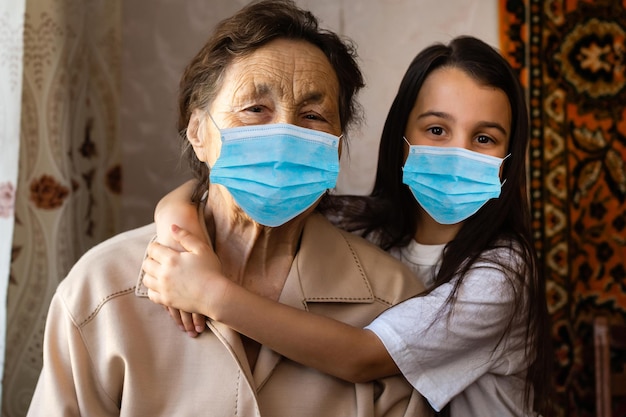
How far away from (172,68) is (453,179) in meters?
1.60

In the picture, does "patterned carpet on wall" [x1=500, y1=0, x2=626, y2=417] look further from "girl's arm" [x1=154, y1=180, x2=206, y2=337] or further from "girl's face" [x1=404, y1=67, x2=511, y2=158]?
"girl's arm" [x1=154, y1=180, x2=206, y2=337]

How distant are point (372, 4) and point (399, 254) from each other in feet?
4.31

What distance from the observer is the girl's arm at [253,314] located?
1667 mm

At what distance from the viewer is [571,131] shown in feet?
10.1

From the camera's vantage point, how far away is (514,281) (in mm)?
2004

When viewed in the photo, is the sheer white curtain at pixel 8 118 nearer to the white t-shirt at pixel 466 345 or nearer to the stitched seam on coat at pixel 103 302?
the stitched seam on coat at pixel 103 302

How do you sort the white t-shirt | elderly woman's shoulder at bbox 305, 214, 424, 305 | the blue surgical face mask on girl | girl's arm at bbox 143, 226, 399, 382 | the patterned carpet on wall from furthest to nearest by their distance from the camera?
the patterned carpet on wall, the blue surgical face mask on girl, elderly woman's shoulder at bbox 305, 214, 424, 305, the white t-shirt, girl's arm at bbox 143, 226, 399, 382

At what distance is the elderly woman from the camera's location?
1.70 metres

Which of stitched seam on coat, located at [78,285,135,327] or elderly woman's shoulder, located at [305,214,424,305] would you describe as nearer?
stitched seam on coat, located at [78,285,135,327]

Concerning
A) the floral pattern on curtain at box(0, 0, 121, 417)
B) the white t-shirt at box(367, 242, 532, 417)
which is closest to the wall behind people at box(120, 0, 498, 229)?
the floral pattern on curtain at box(0, 0, 121, 417)

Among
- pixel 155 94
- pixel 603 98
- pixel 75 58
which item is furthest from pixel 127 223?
pixel 603 98

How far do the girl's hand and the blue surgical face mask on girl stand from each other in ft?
2.18

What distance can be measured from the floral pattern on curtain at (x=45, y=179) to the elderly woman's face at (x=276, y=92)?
0.65 metres

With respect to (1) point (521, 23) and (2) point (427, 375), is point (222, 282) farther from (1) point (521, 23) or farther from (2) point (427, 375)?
(1) point (521, 23)
